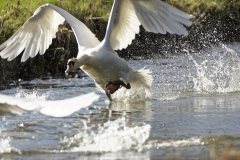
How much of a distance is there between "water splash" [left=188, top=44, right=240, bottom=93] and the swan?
1166 millimetres

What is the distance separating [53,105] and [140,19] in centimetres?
397

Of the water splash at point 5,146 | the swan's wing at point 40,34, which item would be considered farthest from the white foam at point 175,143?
the swan's wing at point 40,34

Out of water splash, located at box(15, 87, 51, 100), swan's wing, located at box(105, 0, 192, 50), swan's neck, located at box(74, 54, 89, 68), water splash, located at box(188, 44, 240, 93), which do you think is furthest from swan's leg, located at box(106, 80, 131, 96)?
water splash, located at box(188, 44, 240, 93)

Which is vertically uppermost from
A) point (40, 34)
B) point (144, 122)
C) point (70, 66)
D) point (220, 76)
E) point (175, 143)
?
point (40, 34)

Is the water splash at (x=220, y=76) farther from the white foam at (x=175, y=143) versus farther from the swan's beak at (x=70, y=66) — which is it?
the white foam at (x=175, y=143)

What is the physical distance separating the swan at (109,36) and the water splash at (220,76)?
1.17m

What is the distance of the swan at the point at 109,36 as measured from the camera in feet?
32.0

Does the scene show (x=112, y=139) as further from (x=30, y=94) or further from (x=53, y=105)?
(x=30, y=94)

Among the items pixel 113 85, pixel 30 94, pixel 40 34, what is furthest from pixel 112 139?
pixel 40 34

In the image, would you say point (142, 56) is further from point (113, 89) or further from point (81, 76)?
point (113, 89)

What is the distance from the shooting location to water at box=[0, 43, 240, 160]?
7.58 metres

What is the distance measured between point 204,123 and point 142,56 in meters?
6.47

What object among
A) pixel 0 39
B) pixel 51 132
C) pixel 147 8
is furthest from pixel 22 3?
pixel 51 132

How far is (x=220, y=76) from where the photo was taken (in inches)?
490
